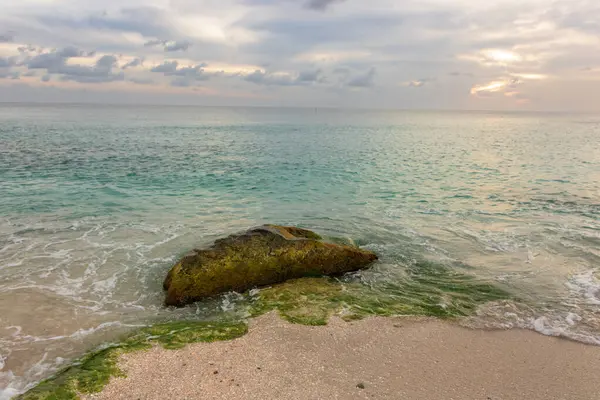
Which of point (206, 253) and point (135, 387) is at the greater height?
point (206, 253)

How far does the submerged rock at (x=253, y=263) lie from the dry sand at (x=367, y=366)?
2.28 m

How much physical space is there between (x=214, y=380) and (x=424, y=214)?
648 inches

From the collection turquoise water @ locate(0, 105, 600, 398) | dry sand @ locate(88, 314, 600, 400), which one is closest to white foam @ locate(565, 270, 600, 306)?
turquoise water @ locate(0, 105, 600, 398)

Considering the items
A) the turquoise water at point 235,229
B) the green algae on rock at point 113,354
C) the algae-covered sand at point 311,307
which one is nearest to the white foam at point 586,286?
the turquoise water at point 235,229

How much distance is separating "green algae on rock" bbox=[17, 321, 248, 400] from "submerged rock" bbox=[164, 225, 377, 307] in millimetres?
1448

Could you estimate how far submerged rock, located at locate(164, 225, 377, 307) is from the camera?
457 inches

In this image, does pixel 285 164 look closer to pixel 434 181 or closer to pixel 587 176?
pixel 434 181

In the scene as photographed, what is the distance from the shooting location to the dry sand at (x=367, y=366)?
766 cm

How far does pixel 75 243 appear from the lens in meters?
16.0

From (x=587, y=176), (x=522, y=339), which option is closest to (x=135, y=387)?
(x=522, y=339)

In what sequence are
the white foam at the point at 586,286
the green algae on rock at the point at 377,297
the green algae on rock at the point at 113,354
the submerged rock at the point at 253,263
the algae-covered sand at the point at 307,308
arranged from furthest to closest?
the white foam at the point at 586,286, the submerged rock at the point at 253,263, the green algae on rock at the point at 377,297, the algae-covered sand at the point at 307,308, the green algae on rock at the point at 113,354

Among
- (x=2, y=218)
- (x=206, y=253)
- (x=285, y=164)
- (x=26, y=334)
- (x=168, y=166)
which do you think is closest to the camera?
(x=26, y=334)

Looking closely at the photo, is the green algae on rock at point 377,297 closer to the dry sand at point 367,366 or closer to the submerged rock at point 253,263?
the submerged rock at point 253,263

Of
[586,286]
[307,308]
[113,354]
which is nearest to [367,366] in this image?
[307,308]
